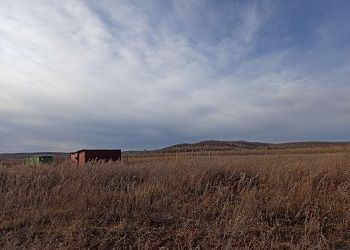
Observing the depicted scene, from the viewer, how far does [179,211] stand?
26.4ft

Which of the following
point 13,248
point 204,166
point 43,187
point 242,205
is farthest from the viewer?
point 204,166

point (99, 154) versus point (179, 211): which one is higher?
point (99, 154)

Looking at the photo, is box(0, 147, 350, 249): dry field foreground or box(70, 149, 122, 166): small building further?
box(70, 149, 122, 166): small building

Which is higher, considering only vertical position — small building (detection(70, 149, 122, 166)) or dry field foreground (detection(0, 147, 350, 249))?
small building (detection(70, 149, 122, 166))

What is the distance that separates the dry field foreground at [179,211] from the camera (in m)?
6.55

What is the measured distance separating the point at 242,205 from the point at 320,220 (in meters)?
1.34

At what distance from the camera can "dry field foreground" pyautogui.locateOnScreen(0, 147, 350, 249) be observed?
6.55m

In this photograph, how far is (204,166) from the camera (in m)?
12.2

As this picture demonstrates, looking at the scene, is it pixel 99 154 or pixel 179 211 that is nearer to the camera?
pixel 179 211

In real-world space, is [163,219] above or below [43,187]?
below

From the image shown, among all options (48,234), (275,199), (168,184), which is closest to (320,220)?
(275,199)

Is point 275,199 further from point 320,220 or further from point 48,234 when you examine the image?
point 48,234

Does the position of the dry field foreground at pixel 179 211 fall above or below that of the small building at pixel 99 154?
below

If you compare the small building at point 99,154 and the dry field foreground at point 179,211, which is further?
the small building at point 99,154
